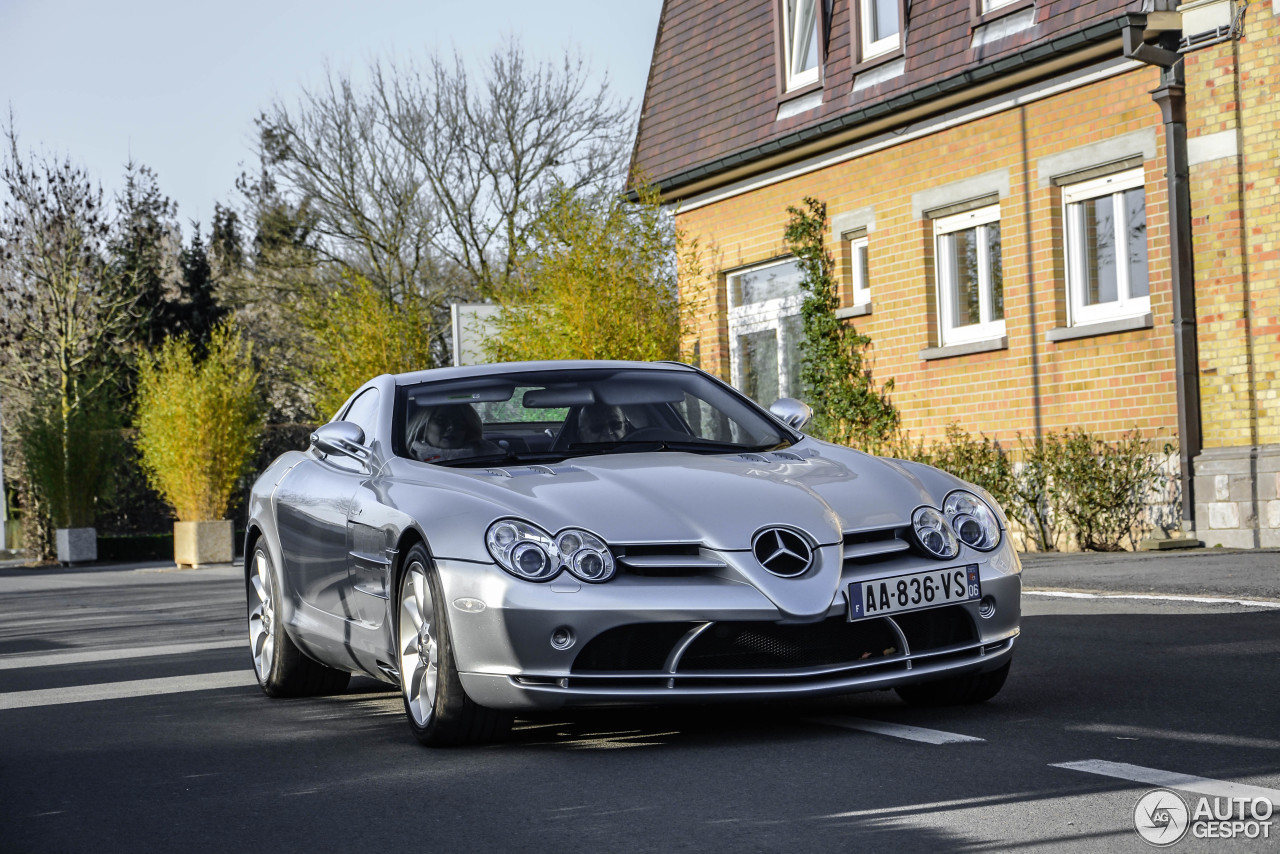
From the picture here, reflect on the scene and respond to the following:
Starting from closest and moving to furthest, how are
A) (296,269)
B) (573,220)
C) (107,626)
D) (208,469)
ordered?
1. (107,626)
2. (573,220)
3. (208,469)
4. (296,269)

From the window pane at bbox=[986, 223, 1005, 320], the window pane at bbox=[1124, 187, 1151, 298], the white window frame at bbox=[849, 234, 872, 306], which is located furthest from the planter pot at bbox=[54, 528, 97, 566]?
the window pane at bbox=[1124, 187, 1151, 298]

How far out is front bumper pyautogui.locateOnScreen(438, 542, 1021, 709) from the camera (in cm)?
556

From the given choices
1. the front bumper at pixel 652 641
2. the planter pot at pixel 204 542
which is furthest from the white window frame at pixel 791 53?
the front bumper at pixel 652 641

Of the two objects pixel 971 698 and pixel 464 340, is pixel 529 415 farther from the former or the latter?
pixel 464 340

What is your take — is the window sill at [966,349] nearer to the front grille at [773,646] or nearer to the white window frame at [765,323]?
the white window frame at [765,323]

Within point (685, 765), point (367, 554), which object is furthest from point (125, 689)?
point (685, 765)

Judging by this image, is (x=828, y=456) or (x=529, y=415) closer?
(x=828, y=456)

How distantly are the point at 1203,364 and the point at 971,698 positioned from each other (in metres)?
9.27

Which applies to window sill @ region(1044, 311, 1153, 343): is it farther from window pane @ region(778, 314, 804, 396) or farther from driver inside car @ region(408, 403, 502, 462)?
driver inside car @ region(408, 403, 502, 462)

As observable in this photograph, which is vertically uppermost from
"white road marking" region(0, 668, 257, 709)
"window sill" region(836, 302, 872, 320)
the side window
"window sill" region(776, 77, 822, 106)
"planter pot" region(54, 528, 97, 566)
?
"window sill" region(776, 77, 822, 106)

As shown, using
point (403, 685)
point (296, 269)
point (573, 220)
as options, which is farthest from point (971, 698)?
point (296, 269)

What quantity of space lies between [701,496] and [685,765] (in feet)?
3.17

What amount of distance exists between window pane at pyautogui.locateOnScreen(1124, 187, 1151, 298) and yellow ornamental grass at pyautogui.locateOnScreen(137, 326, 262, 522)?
15.3 m

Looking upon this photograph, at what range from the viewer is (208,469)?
26562mm
